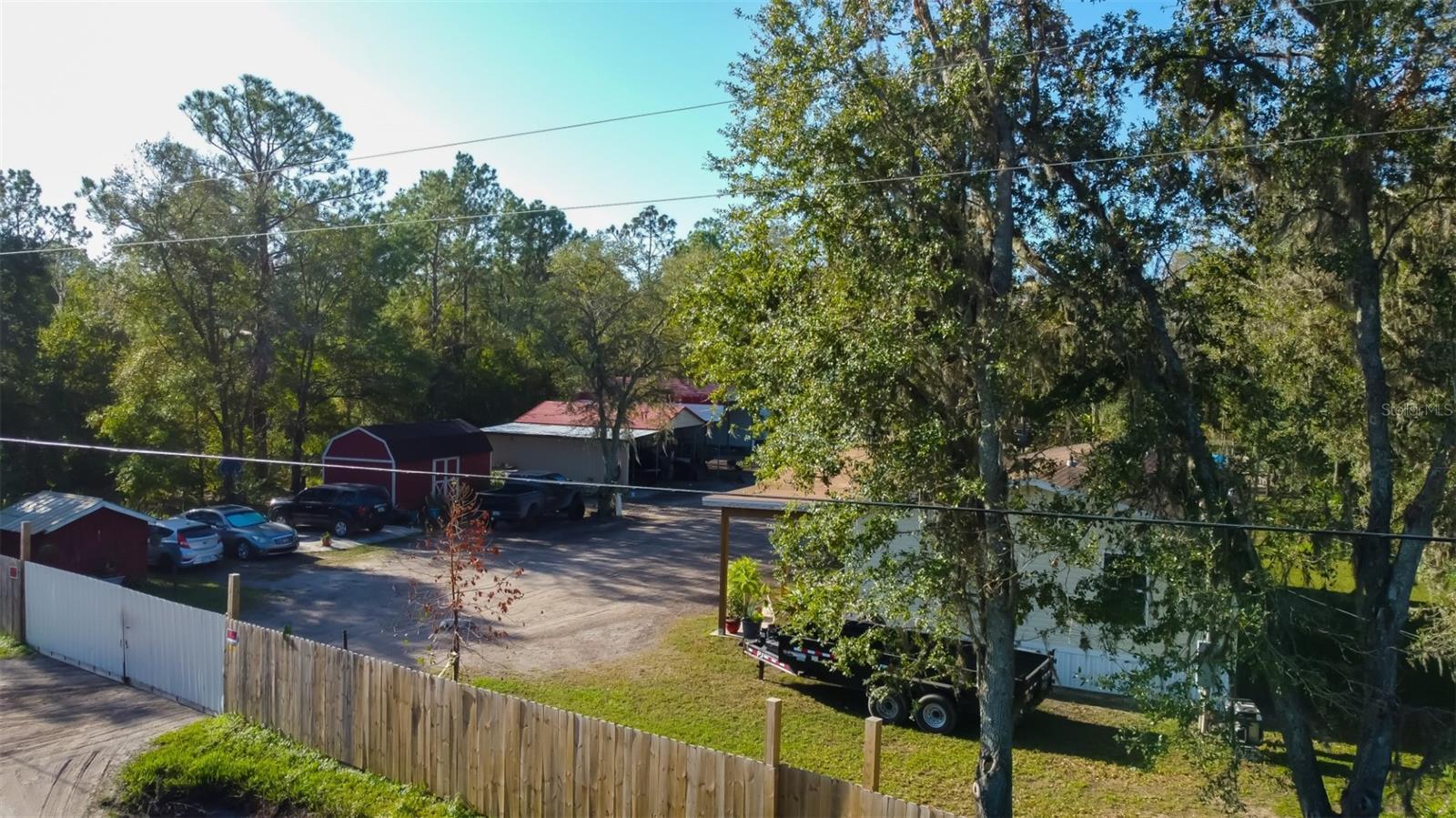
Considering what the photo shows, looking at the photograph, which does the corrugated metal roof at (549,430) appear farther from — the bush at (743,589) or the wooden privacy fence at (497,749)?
the wooden privacy fence at (497,749)

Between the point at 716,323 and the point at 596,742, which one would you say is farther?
the point at 716,323

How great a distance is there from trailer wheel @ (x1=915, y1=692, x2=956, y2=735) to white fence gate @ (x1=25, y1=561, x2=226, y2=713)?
28.5 feet

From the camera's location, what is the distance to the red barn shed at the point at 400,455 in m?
30.6

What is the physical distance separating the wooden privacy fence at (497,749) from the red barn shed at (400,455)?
19.7m

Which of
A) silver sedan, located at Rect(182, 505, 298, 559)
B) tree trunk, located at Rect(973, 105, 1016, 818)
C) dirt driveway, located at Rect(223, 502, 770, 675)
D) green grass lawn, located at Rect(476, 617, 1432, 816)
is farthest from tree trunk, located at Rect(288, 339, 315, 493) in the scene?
tree trunk, located at Rect(973, 105, 1016, 818)

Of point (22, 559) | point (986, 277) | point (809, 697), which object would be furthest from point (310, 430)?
point (986, 277)

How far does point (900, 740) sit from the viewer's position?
13.0 meters

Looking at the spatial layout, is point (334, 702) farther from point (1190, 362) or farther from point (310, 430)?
point (310, 430)

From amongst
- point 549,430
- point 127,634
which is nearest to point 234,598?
point 127,634

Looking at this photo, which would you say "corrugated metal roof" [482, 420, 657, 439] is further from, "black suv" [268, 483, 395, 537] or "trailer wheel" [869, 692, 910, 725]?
"trailer wheel" [869, 692, 910, 725]

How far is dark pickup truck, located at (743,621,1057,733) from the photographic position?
12938 mm

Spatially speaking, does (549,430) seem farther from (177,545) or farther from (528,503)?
(177,545)

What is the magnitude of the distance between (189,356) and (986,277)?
88.0ft

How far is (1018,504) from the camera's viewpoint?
9125mm
